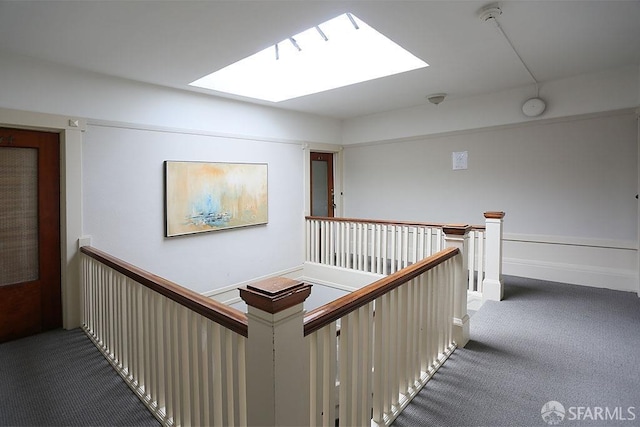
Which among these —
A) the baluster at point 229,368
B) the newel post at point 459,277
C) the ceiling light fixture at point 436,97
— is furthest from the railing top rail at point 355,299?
the ceiling light fixture at point 436,97

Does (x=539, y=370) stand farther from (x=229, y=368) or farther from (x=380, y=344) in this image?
(x=229, y=368)

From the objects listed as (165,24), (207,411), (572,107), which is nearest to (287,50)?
(165,24)

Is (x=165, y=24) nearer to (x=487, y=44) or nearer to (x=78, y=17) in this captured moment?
(x=78, y=17)

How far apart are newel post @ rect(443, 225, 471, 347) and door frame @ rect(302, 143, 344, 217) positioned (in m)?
3.15

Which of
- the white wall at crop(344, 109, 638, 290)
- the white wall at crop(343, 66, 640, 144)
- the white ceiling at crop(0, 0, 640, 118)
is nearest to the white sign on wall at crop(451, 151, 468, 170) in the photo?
the white wall at crop(344, 109, 638, 290)

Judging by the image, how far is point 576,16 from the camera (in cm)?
251

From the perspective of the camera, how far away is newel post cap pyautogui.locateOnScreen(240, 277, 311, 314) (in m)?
1.10

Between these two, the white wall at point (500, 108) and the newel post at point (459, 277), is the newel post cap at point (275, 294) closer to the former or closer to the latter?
the newel post at point (459, 277)

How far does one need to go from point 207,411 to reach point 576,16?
11.3 feet

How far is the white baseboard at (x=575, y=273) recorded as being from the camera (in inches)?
153

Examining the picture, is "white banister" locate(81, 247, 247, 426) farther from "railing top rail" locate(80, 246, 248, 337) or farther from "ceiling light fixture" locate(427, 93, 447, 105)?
"ceiling light fixture" locate(427, 93, 447, 105)

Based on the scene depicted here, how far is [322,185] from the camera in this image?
625 centimetres

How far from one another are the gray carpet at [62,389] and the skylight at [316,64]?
113 inches

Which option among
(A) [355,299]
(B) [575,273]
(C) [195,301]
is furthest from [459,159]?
(C) [195,301]
